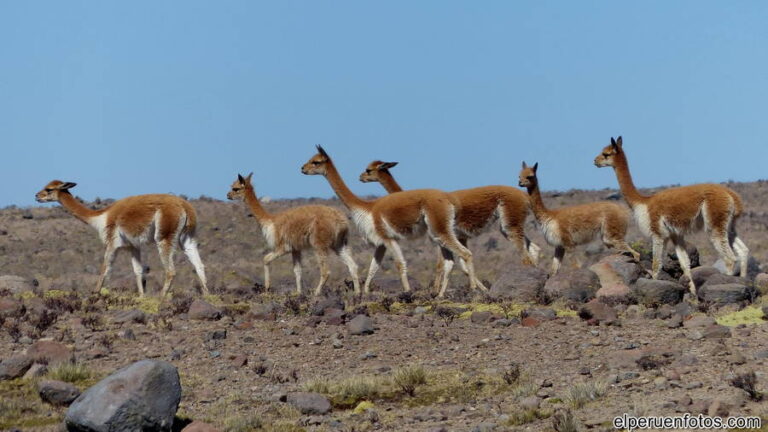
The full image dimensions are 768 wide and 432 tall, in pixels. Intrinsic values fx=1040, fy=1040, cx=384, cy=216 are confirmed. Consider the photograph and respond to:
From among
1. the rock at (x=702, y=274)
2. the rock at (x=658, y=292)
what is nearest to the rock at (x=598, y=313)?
the rock at (x=658, y=292)

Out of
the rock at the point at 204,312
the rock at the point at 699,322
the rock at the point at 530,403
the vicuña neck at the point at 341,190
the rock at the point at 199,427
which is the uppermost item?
the vicuña neck at the point at 341,190

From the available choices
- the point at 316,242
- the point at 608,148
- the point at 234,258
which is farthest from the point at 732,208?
the point at 234,258

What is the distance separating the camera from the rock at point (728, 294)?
47.8ft

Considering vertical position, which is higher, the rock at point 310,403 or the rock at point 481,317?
the rock at point 481,317

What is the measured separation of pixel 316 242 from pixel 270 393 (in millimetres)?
7782

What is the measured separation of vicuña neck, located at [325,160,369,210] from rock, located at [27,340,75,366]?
704cm

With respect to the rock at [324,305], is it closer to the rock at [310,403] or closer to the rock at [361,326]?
the rock at [361,326]

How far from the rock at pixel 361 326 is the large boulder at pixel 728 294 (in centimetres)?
491

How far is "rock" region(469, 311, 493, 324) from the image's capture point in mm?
13850

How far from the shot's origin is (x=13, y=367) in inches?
460

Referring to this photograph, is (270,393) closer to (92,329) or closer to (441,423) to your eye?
(441,423)

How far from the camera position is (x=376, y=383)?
10.9 metres

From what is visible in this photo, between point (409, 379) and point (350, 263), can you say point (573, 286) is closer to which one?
point (350, 263)

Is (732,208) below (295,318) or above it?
above
